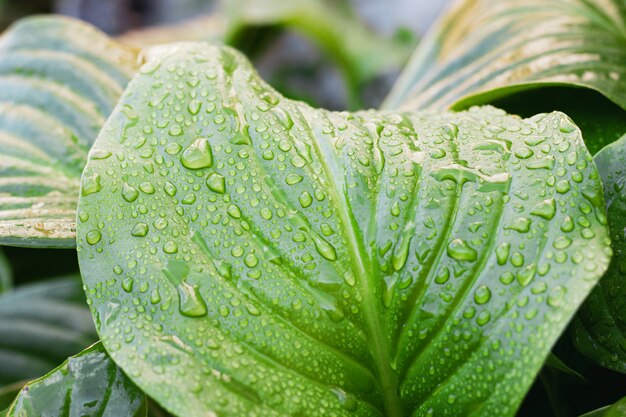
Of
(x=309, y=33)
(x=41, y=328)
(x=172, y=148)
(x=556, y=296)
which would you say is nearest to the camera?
(x=556, y=296)

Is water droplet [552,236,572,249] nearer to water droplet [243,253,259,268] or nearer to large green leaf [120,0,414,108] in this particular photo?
water droplet [243,253,259,268]

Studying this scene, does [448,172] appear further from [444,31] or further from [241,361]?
[444,31]

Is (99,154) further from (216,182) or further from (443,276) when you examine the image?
(443,276)

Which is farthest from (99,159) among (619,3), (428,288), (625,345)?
(619,3)

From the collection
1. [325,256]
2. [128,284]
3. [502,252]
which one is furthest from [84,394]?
[502,252]

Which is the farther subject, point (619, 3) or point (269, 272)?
point (619, 3)

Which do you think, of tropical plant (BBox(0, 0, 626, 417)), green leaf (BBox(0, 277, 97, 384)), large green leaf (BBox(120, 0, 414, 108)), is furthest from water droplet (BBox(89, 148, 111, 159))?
large green leaf (BBox(120, 0, 414, 108))

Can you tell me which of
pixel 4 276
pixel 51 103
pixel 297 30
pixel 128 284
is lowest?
pixel 4 276
